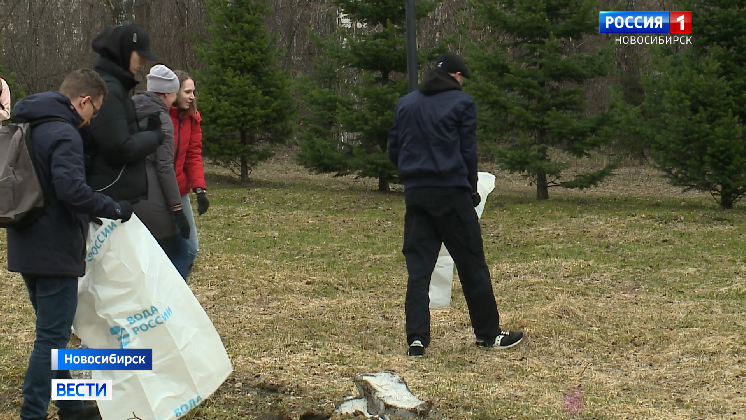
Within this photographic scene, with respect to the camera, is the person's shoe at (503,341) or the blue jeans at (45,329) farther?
the person's shoe at (503,341)

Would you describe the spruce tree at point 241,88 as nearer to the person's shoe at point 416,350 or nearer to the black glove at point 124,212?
the person's shoe at point 416,350

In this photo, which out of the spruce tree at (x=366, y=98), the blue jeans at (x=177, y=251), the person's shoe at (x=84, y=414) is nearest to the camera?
the person's shoe at (x=84, y=414)

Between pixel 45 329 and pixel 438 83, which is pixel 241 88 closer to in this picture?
pixel 438 83

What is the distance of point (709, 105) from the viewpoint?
12508mm

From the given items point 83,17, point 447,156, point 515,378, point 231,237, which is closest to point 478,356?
point 515,378

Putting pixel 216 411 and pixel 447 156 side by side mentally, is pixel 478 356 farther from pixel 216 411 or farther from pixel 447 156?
pixel 216 411

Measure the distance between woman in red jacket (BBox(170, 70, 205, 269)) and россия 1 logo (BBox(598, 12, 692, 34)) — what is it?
9.60 meters

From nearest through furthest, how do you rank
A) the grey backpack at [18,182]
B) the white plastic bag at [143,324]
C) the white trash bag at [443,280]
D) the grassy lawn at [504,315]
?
the grey backpack at [18,182] < the white plastic bag at [143,324] < the grassy lawn at [504,315] < the white trash bag at [443,280]

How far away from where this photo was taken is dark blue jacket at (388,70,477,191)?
17.1ft

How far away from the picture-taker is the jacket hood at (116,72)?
4.30 m

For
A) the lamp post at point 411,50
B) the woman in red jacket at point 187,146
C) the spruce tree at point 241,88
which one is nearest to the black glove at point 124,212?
the woman in red jacket at point 187,146

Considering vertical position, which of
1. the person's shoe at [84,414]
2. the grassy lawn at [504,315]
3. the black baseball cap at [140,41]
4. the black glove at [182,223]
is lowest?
the grassy lawn at [504,315]

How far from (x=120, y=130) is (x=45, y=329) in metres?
0.99

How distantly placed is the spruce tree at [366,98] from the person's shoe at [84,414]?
36.9 feet
